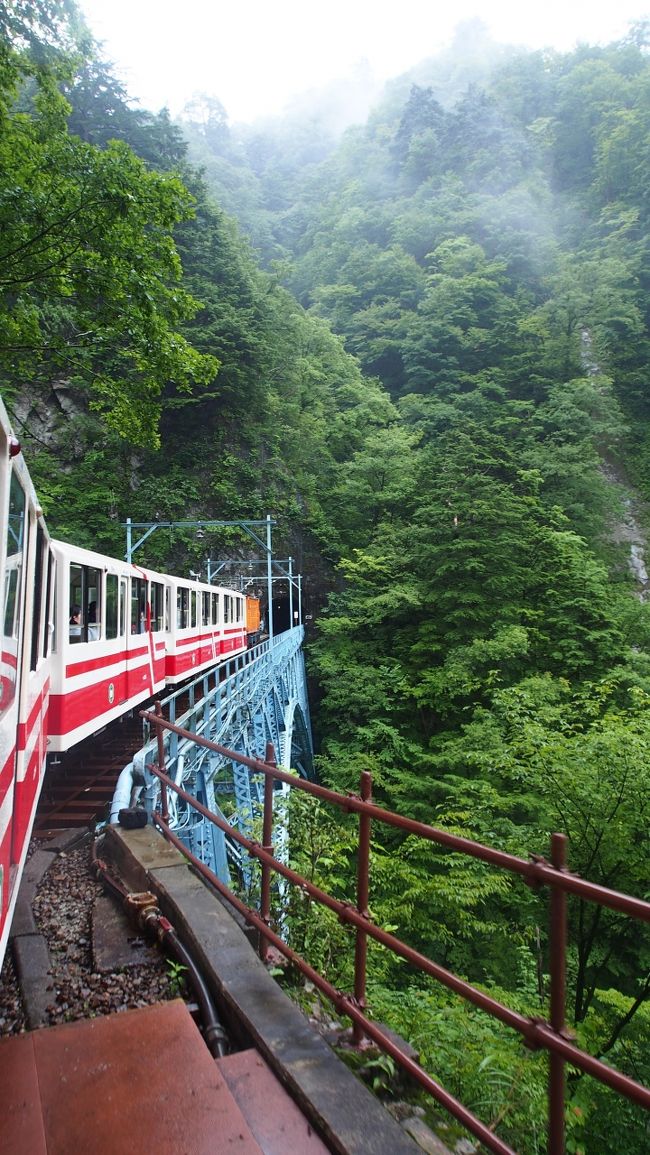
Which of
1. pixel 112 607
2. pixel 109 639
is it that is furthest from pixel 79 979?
pixel 112 607

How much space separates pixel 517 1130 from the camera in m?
3.25

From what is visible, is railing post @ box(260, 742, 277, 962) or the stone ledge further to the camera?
railing post @ box(260, 742, 277, 962)

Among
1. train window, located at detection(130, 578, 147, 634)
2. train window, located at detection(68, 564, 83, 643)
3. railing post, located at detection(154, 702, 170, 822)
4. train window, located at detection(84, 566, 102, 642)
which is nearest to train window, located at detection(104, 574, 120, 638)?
train window, located at detection(84, 566, 102, 642)

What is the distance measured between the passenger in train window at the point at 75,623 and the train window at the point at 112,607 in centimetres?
100

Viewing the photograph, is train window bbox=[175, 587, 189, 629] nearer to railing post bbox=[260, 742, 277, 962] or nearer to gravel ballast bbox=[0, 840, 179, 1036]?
gravel ballast bbox=[0, 840, 179, 1036]

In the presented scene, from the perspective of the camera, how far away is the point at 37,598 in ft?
12.7

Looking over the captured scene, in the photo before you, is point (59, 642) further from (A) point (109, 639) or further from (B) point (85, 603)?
(A) point (109, 639)

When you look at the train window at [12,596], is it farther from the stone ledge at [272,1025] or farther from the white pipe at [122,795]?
the white pipe at [122,795]

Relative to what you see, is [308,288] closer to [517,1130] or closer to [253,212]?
[253,212]

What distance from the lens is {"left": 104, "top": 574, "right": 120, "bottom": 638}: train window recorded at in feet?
24.7

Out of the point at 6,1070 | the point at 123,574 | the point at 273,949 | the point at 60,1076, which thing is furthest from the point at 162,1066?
the point at 123,574

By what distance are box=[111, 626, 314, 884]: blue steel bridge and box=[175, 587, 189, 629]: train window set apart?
130 centimetres

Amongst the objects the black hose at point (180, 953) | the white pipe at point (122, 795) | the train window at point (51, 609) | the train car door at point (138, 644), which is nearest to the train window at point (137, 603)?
the train car door at point (138, 644)

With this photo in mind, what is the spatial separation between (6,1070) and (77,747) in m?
9.45
